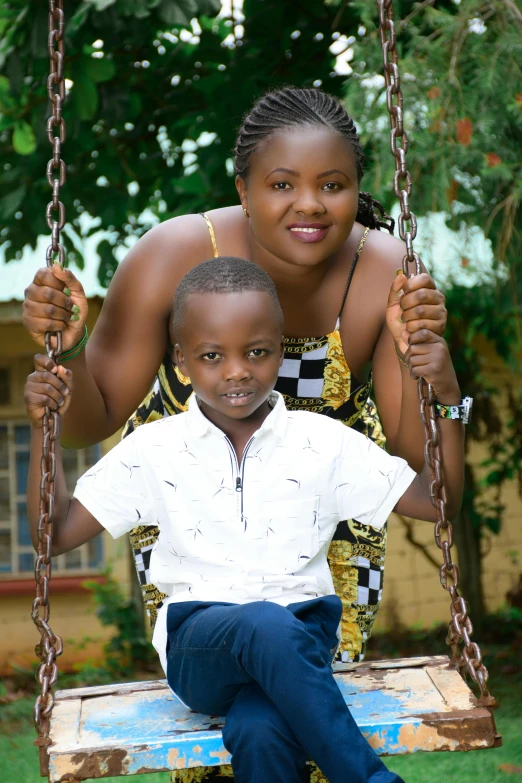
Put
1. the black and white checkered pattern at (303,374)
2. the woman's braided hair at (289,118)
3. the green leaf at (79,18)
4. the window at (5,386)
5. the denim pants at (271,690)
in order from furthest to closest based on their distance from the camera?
the window at (5,386), the green leaf at (79,18), the black and white checkered pattern at (303,374), the woman's braided hair at (289,118), the denim pants at (271,690)

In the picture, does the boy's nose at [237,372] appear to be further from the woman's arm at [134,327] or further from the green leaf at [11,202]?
the green leaf at [11,202]

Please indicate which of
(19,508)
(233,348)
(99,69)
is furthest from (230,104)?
(19,508)

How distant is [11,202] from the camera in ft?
17.5

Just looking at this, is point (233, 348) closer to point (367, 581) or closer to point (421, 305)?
point (421, 305)

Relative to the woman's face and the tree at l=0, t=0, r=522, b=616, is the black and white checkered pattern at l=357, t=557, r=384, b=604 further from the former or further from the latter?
the tree at l=0, t=0, r=522, b=616

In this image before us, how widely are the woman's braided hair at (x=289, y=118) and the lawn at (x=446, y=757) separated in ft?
11.4

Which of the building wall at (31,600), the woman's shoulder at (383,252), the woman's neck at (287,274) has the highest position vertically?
the woman's shoulder at (383,252)

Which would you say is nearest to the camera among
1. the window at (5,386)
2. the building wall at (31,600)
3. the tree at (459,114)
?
the tree at (459,114)

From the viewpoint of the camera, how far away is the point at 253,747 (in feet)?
6.81

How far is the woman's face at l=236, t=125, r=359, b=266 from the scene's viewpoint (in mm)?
2533

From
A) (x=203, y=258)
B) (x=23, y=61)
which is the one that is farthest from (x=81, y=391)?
(x=23, y=61)

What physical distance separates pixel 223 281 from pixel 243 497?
1.60 feet

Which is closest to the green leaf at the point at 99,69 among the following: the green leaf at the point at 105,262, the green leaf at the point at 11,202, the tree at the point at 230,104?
the tree at the point at 230,104

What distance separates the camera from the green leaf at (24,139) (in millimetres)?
5156
